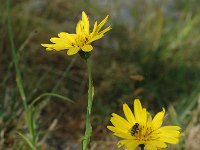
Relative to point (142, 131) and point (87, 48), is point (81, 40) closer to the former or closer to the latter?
point (87, 48)

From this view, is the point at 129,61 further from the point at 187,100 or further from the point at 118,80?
the point at 187,100

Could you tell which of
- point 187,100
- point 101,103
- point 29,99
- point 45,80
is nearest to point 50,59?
point 45,80

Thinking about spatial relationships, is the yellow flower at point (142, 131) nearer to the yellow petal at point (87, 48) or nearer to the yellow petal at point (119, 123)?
the yellow petal at point (119, 123)

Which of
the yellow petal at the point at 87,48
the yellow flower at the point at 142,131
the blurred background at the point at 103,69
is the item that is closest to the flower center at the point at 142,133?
the yellow flower at the point at 142,131

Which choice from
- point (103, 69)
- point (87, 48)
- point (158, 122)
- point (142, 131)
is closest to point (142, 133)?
point (142, 131)

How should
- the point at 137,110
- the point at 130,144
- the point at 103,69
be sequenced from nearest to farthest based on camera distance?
the point at 130,144
the point at 137,110
the point at 103,69
